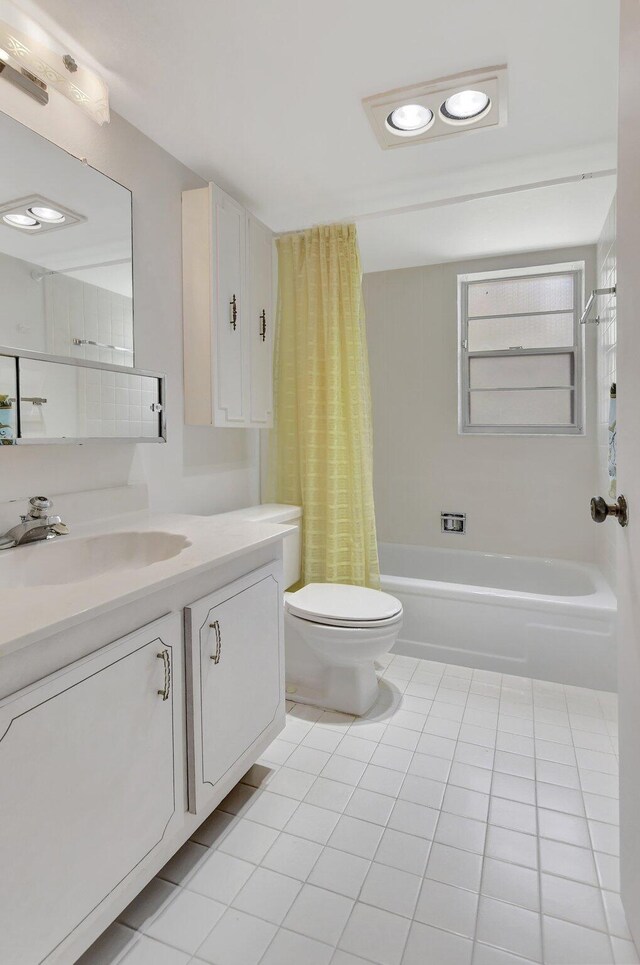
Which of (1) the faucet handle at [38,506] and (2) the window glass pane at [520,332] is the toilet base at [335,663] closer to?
(1) the faucet handle at [38,506]

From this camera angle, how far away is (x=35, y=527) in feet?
4.59

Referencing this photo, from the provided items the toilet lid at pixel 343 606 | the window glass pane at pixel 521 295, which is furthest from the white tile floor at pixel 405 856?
the window glass pane at pixel 521 295

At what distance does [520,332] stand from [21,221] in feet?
9.26

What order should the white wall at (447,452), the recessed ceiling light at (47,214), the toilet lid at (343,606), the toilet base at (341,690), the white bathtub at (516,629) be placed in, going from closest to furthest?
the recessed ceiling light at (47,214) → the toilet lid at (343,606) → the toilet base at (341,690) → the white bathtub at (516,629) → the white wall at (447,452)

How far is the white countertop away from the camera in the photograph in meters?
0.84

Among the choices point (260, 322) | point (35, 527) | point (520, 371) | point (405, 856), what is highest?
point (260, 322)

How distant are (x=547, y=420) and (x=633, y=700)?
242 centimetres

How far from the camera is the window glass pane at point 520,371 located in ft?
10.3

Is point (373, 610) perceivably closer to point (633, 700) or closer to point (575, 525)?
point (633, 700)

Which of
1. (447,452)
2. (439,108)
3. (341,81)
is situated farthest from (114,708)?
(447,452)

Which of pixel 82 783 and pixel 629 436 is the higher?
pixel 629 436

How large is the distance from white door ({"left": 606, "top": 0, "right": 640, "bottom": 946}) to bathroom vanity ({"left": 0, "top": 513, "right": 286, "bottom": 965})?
2.99 feet

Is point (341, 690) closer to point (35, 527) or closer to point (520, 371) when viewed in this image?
point (35, 527)

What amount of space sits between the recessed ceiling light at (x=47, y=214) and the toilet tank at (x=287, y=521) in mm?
1290
